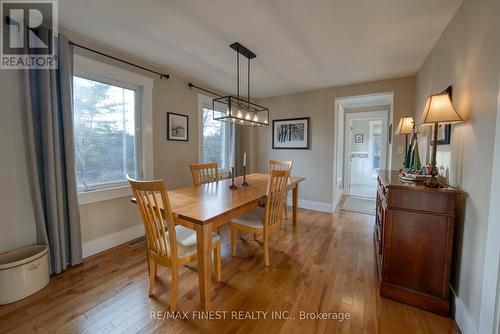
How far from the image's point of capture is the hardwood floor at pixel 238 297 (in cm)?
141

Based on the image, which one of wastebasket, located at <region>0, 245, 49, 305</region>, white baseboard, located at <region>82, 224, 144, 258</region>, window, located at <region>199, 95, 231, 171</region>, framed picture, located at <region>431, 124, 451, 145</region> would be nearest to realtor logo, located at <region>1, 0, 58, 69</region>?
wastebasket, located at <region>0, 245, 49, 305</region>

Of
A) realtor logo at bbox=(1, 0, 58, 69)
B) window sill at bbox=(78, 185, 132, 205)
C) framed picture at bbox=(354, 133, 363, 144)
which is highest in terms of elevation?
realtor logo at bbox=(1, 0, 58, 69)

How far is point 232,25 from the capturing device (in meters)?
1.88

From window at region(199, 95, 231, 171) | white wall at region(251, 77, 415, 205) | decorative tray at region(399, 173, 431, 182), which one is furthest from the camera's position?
window at region(199, 95, 231, 171)

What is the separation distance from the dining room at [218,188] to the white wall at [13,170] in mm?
11

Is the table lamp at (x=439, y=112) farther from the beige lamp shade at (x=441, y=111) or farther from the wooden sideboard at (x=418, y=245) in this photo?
the wooden sideboard at (x=418, y=245)

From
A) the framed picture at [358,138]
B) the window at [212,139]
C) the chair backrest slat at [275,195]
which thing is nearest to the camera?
the chair backrest slat at [275,195]

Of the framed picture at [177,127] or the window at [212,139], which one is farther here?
the window at [212,139]

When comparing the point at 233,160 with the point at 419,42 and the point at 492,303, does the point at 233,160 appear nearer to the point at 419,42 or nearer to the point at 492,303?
the point at 419,42

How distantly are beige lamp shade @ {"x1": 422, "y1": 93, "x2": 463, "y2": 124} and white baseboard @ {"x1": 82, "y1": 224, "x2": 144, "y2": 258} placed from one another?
3282 millimetres

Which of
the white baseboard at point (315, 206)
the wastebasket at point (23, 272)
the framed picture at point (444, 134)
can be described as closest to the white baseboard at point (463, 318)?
the framed picture at point (444, 134)

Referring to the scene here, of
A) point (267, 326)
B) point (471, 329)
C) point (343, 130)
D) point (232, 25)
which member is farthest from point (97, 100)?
point (343, 130)

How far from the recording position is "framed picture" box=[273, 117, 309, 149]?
4129mm

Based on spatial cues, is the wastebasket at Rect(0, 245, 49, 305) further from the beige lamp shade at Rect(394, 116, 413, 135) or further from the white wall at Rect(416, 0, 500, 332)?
the beige lamp shade at Rect(394, 116, 413, 135)
